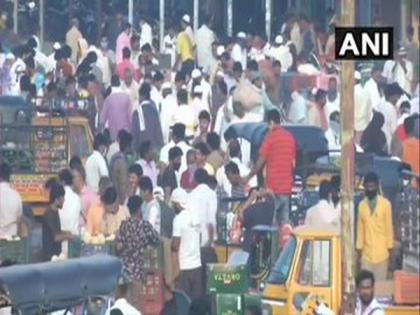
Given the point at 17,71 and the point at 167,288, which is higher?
the point at 17,71

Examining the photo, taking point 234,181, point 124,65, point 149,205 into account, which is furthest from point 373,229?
point 124,65

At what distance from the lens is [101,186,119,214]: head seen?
13891 mm

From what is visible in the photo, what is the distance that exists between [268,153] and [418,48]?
3.60 ft

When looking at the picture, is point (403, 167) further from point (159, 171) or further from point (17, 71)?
point (17, 71)

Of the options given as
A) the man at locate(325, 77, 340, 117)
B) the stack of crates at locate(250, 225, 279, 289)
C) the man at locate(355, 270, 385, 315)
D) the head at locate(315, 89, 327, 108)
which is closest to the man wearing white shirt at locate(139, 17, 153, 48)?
the head at locate(315, 89, 327, 108)

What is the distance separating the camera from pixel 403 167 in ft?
44.8

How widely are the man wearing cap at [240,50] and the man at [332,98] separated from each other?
0.84 metres

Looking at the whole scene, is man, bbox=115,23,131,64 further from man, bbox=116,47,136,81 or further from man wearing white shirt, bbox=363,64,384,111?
man wearing white shirt, bbox=363,64,384,111

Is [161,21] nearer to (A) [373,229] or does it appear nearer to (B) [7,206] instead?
(B) [7,206]

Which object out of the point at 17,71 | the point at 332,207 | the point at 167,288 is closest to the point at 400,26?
the point at 332,207

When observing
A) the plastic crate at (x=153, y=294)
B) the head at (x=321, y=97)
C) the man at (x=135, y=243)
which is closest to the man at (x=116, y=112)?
the man at (x=135, y=243)

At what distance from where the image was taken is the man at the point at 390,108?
14.1 m

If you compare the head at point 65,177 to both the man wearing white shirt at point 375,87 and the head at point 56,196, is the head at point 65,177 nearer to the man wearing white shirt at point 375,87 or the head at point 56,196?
the head at point 56,196

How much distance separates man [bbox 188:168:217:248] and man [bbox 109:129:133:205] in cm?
41
